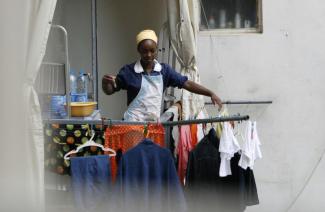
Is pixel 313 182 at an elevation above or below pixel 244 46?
below

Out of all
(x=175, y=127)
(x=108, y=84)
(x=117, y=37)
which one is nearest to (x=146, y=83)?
(x=108, y=84)

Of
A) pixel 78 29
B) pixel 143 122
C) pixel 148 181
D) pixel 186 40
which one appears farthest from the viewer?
pixel 78 29

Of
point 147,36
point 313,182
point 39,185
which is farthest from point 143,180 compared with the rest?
point 313,182

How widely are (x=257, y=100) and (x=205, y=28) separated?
36.0 inches

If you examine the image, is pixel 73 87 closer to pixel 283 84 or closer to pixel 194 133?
pixel 194 133

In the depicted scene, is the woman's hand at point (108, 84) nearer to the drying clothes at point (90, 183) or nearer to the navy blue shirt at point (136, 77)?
the navy blue shirt at point (136, 77)

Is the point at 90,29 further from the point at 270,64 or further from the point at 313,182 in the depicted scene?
the point at 313,182

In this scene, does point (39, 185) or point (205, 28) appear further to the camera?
point (205, 28)

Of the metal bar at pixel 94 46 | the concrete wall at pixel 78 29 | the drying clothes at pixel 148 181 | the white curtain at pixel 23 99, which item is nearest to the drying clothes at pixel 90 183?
the drying clothes at pixel 148 181

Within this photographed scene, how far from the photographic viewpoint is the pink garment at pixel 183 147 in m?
4.64

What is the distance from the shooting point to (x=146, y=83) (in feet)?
14.9

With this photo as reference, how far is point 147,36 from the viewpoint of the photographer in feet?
14.6

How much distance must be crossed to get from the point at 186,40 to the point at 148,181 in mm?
1505

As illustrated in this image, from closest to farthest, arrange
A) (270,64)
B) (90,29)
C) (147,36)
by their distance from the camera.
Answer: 1. (147,36)
2. (270,64)
3. (90,29)
